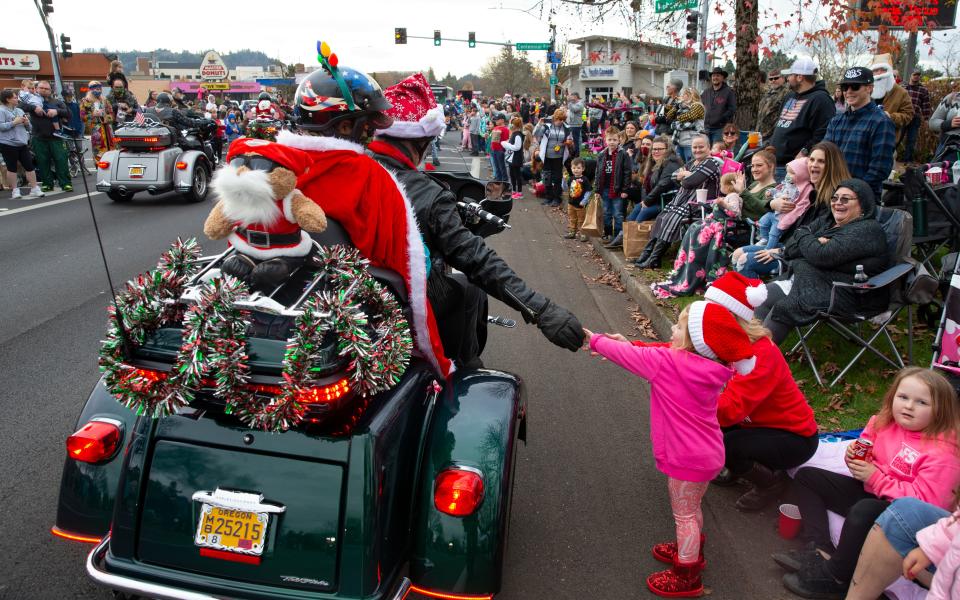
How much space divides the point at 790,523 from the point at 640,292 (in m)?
4.39

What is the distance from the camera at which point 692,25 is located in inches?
571

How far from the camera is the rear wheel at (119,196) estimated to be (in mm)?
12944

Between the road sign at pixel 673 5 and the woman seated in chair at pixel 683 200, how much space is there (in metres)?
3.95

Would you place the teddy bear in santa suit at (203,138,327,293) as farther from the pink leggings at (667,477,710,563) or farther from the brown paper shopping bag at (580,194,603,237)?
the brown paper shopping bag at (580,194,603,237)

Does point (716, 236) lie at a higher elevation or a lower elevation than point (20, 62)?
lower

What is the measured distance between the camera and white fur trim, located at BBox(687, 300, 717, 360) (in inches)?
115

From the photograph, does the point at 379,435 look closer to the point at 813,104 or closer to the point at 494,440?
the point at 494,440

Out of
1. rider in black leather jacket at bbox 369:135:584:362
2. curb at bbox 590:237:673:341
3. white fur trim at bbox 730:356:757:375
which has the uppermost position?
rider in black leather jacket at bbox 369:135:584:362

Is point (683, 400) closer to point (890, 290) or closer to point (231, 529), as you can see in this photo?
point (231, 529)

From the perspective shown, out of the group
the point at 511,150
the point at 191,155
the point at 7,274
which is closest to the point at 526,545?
the point at 7,274

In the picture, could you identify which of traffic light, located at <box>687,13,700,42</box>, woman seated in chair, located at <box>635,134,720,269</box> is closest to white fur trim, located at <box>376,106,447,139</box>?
woman seated in chair, located at <box>635,134,720,269</box>

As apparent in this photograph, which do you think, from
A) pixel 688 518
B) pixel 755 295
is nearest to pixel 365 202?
pixel 755 295

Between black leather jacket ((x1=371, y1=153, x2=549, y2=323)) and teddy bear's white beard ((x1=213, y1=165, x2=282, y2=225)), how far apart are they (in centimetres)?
71

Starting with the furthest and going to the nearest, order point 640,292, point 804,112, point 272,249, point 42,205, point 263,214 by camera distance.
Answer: point 42,205
point 804,112
point 640,292
point 272,249
point 263,214
